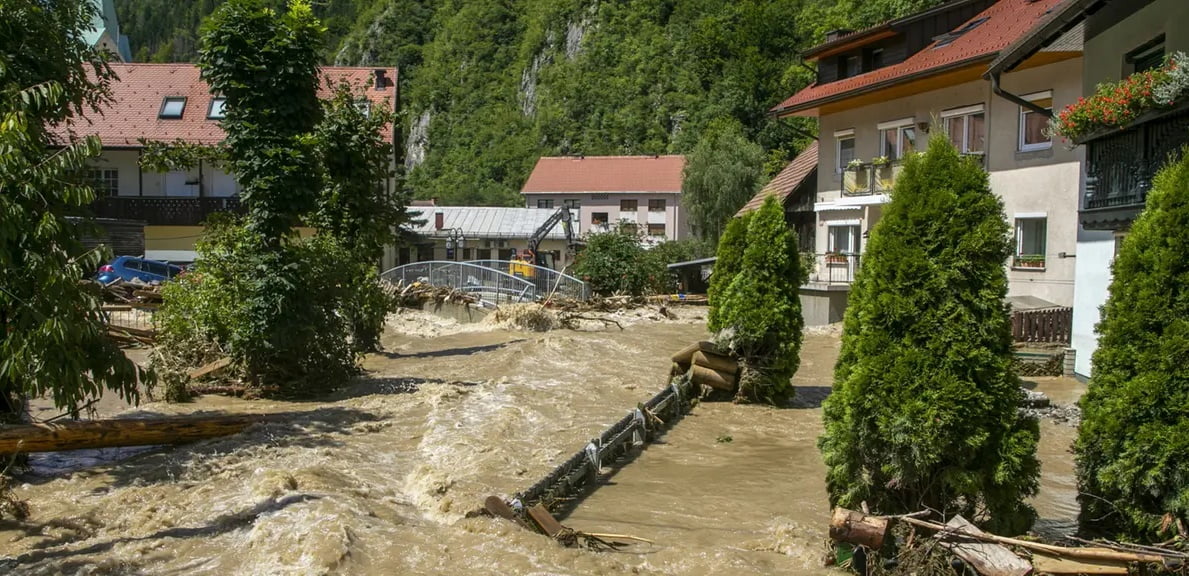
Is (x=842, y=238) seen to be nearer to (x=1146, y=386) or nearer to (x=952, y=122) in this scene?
(x=952, y=122)

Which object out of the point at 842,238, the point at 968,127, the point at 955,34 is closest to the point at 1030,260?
the point at 968,127

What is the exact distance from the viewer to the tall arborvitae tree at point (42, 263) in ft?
25.4

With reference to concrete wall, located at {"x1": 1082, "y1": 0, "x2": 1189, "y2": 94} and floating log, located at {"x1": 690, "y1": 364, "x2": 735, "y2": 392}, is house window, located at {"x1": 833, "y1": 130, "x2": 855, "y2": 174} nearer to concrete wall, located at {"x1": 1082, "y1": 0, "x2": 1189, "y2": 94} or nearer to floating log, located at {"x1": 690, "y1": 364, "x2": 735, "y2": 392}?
concrete wall, located at {"x1": 1082, "y1": 0, "x2": 1189, "y2": 94}

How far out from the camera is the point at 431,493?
8672mm

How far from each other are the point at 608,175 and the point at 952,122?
46.4 m

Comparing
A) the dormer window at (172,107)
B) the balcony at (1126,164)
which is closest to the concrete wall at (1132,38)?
the balcony at (1126,164)

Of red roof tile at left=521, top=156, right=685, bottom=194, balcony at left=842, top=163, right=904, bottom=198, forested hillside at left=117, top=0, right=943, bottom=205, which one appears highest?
forested hillside at left=117, top=0, right=943, bottom=205

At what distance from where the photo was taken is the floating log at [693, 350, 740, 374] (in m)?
13.9

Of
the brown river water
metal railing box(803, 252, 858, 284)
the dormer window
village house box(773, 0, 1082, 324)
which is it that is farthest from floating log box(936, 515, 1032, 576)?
the dormer window

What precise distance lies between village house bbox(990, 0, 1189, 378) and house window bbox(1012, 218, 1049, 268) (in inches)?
245

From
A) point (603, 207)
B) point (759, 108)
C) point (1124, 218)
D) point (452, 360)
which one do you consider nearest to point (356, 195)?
point (452, 360)

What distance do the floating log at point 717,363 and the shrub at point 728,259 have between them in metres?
0.45

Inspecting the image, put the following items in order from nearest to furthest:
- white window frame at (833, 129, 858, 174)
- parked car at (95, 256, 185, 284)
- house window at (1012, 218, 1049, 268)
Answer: house window at (1012, 218, 1049, 268) → white window frame at (833, 129, 858, 174) → parked car at (95, 256, 185, 284)

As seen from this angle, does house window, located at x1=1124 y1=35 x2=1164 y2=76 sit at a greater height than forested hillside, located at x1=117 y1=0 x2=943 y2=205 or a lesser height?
lesser
